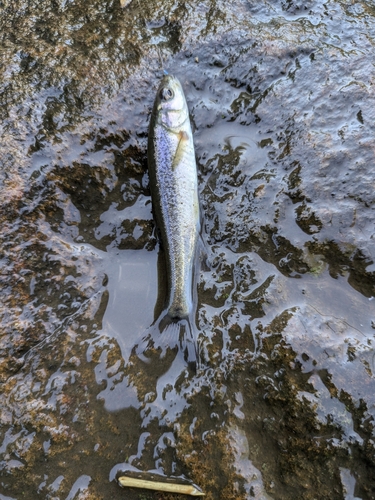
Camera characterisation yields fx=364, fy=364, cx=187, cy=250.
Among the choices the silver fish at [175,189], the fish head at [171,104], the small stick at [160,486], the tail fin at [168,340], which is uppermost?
the fish head at [171,104]

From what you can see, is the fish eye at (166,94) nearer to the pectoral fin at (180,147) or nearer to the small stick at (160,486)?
the pectoral fin at (180,147)

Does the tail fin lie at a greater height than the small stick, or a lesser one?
greater

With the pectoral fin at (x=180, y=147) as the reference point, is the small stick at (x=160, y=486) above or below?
below

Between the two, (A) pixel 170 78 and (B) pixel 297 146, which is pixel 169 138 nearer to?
(A) pixel 170 78

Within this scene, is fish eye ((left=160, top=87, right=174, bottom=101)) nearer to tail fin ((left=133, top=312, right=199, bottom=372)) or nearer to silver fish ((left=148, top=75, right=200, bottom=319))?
silver fish ((left=148, top=75, right=200, bottom=319))

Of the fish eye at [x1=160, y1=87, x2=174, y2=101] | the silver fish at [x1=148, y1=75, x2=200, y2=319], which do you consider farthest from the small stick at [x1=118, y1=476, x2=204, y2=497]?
the fish eye at [x1=160, y1=87, x2=174, y2=101]

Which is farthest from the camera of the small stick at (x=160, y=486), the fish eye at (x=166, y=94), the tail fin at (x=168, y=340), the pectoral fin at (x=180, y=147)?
the fish eye at (x=166, y=94)

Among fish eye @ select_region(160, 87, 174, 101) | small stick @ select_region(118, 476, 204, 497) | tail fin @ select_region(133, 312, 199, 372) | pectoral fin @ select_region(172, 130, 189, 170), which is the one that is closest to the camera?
small stick @ select_region(118, 476, 204, 497)

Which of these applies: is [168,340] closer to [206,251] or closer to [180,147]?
[206,251]

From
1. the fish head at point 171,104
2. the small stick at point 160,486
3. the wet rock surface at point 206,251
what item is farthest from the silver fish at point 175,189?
the small stick at point 160,486
